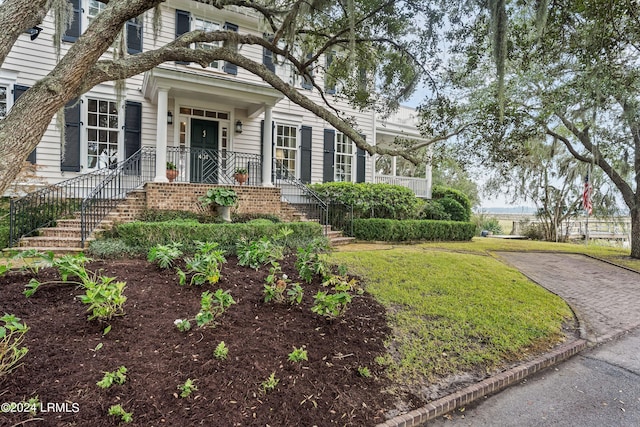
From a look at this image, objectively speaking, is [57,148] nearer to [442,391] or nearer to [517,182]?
[442,391]

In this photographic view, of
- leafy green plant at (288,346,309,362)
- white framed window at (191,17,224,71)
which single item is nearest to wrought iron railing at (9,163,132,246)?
white framed window at (191,17,224,71)

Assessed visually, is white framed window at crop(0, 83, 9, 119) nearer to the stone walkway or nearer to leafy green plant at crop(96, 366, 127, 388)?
leafy green plant at crop(96, 366, 127, 388)

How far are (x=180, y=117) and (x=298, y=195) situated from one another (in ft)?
14.1

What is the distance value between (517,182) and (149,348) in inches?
776

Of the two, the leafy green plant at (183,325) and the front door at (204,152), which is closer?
the leafy green plant at (183,325)

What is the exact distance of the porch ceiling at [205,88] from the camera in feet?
28.7

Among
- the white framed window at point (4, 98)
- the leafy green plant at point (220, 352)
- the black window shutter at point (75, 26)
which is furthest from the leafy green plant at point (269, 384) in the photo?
the black window shutter at point (75, 26)

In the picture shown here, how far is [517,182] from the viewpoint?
18469mm

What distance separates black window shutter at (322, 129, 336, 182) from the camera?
13.3 m

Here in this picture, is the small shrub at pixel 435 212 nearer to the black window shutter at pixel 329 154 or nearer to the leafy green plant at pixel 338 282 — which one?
the black window shutter at pixel 329 154

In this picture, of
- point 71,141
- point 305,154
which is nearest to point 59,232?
point 71,141

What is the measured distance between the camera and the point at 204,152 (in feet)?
35.4

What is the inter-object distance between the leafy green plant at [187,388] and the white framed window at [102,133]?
9226mm

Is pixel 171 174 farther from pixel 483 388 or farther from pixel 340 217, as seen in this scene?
pixel 483 388
